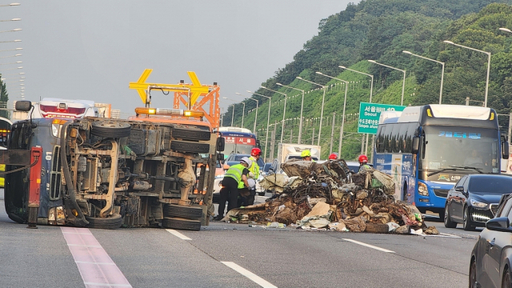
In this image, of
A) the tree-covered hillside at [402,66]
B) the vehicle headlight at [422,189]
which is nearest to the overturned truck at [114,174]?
the vehicle headlight at [422,189]

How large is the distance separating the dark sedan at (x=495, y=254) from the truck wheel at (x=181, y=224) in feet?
28.6

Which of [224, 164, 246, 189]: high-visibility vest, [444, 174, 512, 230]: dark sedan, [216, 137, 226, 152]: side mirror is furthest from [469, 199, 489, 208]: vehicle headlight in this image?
[216, 137, 226, 152]: side mirror

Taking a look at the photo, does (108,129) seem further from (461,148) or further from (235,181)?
(461,148)

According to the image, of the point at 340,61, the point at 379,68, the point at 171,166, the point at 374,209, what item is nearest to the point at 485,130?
the point at 374,209

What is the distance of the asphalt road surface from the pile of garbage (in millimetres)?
2324

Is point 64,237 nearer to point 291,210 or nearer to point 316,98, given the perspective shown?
point 291,210

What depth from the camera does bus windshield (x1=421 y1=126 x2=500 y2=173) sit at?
97.3 feet

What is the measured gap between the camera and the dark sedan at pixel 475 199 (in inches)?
954

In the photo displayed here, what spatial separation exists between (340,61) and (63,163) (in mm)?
161438

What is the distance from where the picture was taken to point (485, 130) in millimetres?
29969

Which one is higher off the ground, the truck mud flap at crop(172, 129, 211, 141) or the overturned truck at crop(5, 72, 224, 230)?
the truck mud flap at crop(172, 129, 211, 141)

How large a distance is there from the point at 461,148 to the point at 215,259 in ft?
60.4

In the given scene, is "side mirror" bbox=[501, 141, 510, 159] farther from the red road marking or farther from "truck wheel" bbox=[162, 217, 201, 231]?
the red road marking

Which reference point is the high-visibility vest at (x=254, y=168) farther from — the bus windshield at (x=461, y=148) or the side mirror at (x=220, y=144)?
the bus windshield at (x=461, y=148)
